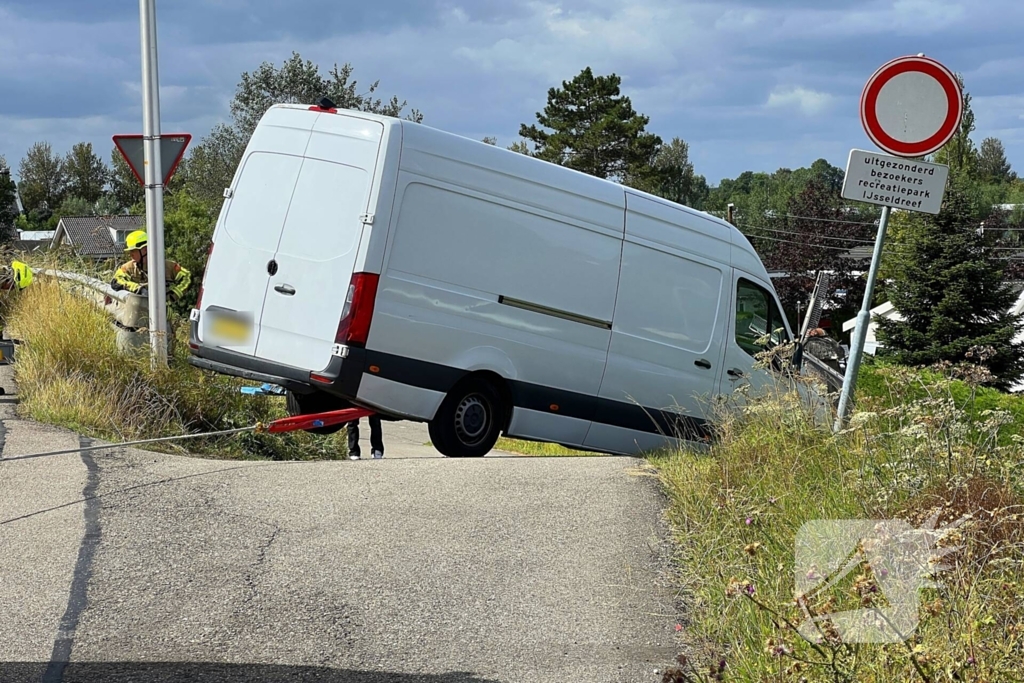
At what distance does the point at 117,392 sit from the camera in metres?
9.71

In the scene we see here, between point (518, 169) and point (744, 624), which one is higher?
point (518, 169)

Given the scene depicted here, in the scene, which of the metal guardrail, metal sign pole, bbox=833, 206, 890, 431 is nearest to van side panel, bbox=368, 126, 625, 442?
metal sign pole, bbox=833, 206, 890, 431

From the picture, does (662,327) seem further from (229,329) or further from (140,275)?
(140,275)

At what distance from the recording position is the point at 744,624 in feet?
15.5

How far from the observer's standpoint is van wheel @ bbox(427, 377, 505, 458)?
31.2 feet

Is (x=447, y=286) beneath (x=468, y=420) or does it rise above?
above

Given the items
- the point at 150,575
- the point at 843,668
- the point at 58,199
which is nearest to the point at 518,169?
the point at 150,575

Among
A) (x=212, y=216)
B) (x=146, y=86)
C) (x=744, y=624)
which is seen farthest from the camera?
(x=212, y=216)

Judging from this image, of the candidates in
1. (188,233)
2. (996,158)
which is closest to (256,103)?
(188,233)

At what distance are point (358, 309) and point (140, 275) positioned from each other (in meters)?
4.06

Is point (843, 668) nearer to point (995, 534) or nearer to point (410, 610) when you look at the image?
point (995, 534)

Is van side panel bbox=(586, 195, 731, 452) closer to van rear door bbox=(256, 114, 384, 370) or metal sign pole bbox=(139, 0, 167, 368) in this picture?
van rear door bbox=(256, 114, 384, 370)

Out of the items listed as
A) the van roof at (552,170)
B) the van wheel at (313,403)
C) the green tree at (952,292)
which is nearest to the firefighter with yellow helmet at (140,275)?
the van wheel at (313,403)

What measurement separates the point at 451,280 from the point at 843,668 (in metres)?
5.56
